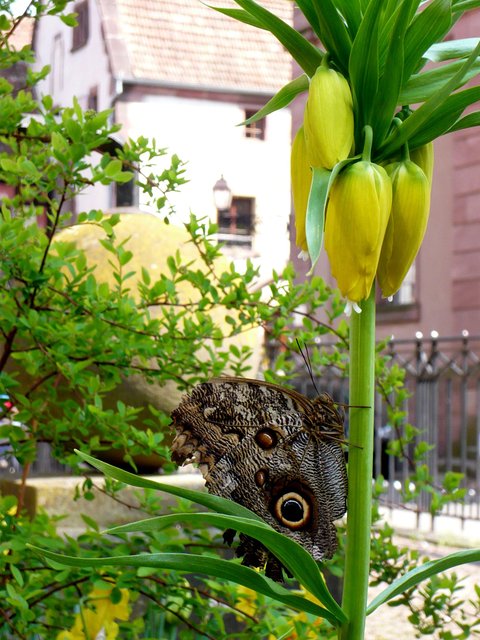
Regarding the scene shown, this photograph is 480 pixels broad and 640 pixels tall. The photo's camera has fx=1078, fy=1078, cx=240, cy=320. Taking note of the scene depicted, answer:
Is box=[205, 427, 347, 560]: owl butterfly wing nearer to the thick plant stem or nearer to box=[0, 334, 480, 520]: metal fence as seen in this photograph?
the thick plant stem

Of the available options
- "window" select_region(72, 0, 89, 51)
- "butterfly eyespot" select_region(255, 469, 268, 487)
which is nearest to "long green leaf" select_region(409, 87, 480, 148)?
"butterfly eyespot" select_region(255, 469, 268, 487)

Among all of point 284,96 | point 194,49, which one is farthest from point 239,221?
point 284,96

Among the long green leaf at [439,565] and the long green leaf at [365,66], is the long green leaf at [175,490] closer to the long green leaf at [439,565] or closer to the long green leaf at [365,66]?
the long green leaf at [439,565]

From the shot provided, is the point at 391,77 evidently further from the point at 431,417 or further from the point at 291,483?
the point at 431,417

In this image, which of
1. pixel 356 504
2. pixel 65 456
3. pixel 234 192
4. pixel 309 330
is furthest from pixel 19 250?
pixel 234 192

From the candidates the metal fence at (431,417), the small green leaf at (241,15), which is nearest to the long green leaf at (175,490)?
the small green leaf at (241,15)

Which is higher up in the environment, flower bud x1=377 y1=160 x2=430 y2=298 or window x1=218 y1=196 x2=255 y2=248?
window x1=218 y1=196 x2=255 y2=248

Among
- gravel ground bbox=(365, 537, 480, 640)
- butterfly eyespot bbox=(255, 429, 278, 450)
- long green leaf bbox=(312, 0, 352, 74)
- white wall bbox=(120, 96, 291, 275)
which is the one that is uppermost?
white wall bbox=(120, 96, 291, 275)

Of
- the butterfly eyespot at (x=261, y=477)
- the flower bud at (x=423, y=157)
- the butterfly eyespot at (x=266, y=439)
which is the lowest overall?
the butterfly eyespot at (x=261, y=477)

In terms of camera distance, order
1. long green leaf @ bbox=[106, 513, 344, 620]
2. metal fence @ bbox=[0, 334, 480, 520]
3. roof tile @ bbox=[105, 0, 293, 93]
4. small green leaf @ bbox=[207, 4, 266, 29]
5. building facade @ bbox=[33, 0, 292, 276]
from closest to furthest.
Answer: long green leaf @ bbox=[106, 513, 344, 620]
small green leaf @ bbox=[207, 4, 266, 29]
metal fence @ bbox=[0, 334, 480, 520]
building facade @ bbox=[33, 0, 292, 276]
roof tile @ bbox=[105, 0, 293, 93]
